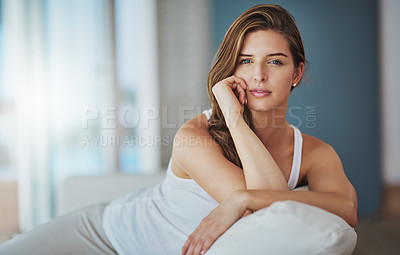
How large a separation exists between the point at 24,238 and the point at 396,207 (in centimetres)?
Answer: 367

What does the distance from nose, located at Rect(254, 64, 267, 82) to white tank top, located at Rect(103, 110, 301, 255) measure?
0.95 feet

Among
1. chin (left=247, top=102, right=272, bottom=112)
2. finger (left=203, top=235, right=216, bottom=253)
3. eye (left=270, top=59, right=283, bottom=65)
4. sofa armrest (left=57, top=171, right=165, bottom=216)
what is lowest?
sofa armrest (left=57, top=171, right=165, bottom=216)

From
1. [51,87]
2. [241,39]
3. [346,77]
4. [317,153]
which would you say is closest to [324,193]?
[317,153]

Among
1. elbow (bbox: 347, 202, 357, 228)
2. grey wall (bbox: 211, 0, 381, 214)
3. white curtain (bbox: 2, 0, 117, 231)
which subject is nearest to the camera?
elbow (bbox: 347, 202, 357, 228)

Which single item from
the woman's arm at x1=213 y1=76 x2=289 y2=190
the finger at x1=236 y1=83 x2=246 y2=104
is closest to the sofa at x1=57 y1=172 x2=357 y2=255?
the woman's arm at x1=213 y1=76 x2=289 y2=190

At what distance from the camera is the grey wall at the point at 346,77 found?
11.1ft

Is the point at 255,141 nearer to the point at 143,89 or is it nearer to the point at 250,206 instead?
the point at 250,206

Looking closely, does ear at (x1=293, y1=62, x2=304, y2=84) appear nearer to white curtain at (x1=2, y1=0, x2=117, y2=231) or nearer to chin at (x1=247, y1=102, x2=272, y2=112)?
chin at (x1=247, y1=102, x2=272, y2=112)

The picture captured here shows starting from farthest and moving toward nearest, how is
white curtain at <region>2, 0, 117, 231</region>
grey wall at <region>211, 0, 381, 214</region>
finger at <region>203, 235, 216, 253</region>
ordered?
grey wall at <region>211, 0, 381, 214</region> < white curtain at <region>2, 0, 117, 231</region> < finger at <region>203, 235, 216, 253</region>

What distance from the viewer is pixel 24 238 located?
52.1 inches

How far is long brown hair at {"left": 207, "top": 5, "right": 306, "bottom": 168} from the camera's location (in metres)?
1.25

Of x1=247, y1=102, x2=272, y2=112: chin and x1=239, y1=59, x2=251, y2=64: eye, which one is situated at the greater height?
x1=239, y1=59, x2=251, y2=64: eye

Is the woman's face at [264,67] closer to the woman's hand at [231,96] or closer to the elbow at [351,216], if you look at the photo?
the woman's hand at [231,96]

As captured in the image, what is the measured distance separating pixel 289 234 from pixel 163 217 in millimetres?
708
